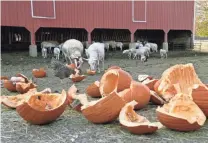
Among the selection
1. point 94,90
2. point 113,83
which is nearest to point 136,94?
point 113,83

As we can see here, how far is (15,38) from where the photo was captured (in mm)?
24250

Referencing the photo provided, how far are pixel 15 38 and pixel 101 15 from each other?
714cm

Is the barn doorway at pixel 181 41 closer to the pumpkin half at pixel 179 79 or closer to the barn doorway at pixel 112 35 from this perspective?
the barn doorway at pixel 112 35

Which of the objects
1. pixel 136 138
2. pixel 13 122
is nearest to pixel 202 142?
pixel 136 138

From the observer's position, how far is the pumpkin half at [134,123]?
3730mm

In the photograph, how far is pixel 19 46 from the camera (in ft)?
76.6

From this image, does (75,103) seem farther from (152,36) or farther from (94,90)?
(152,36)

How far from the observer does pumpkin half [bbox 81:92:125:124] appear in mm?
4102

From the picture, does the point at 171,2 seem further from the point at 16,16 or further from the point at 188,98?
the point at 188,98

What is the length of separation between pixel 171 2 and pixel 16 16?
1399 cm

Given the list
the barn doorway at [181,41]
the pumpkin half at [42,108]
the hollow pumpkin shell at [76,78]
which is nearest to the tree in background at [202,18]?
the barn doorway at [181,41]

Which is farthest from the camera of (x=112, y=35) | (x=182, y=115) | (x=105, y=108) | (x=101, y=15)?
(x=112, y=35)

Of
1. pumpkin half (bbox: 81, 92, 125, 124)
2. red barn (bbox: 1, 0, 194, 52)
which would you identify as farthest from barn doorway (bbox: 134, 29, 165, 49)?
pumpkin half (bbox: 81, 92, 125, 124)

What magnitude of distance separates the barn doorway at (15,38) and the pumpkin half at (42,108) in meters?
18.7
